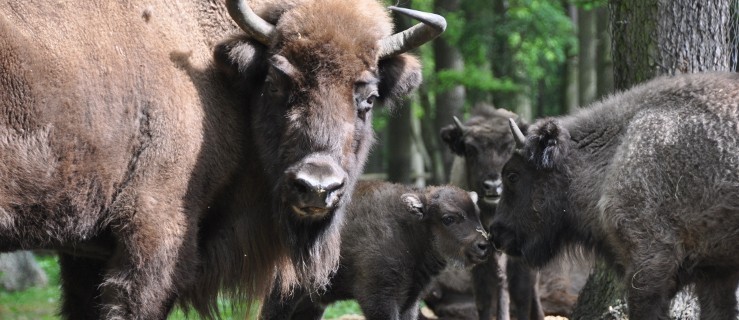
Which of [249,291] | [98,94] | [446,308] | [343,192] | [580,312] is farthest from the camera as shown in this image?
[446,308]

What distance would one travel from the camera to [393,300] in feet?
25.7

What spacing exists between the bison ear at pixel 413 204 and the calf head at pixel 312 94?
2.58 metres

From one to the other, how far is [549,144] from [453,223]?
1.56 m

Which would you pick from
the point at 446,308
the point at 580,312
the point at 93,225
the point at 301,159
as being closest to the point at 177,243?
the point at 93,225

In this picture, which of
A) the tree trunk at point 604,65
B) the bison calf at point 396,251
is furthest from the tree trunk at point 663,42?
the tree trunk at point 604,65

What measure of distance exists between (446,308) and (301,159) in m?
5.78

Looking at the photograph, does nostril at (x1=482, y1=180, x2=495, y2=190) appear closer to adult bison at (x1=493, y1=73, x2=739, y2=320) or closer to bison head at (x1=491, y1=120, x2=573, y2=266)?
bison head at (x1=491, y1=120, x2=573, y2=266)

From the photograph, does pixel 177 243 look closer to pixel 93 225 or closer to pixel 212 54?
pixel 93 225

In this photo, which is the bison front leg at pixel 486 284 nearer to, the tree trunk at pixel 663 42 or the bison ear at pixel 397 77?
the tree trunk at pixel 663 42

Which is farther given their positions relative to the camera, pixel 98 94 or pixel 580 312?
pixel 580 312

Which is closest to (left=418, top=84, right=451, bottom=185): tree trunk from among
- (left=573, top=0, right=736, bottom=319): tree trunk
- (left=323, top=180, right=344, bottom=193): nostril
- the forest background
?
the forest background

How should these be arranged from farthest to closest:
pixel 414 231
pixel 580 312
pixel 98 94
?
pixel 414 231, pixel 580 312, pixel 98 94

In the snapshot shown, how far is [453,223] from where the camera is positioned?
8289 millimetres

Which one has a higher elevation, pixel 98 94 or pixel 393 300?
pixel 98 94
